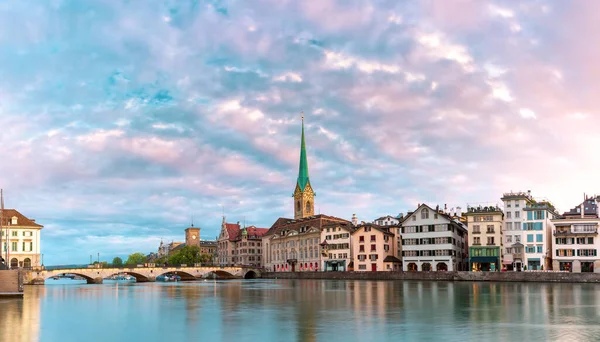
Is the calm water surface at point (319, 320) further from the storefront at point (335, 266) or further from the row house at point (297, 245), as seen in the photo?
the row house at point (297, 245)

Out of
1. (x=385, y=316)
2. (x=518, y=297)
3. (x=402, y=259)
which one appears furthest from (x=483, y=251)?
(x=385, y=316)

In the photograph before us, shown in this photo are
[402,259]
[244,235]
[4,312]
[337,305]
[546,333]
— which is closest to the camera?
[546,333]

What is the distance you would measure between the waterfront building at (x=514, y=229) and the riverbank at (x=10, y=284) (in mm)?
80346

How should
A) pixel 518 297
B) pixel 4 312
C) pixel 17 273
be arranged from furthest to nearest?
pixel 17 273
pixel 518 297
pixel 4 312

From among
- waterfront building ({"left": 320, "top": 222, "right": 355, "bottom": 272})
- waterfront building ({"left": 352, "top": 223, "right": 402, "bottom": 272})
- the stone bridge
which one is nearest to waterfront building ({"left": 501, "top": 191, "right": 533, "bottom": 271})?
waterfront building ({"left": 352, "top": 223, "right": 402, "bottom": 272})

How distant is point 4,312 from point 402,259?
3706 inches

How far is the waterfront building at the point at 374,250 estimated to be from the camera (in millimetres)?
132750

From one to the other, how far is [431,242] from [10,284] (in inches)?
3134

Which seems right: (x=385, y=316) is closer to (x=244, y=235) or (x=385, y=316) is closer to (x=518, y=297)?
(x=518, y=297)

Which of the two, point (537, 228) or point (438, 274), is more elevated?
point (537, 228)

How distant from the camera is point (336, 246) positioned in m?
144

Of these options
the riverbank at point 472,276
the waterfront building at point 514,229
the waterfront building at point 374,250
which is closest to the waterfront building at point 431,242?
the waterfront building at point 374,250

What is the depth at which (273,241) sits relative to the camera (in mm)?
176250

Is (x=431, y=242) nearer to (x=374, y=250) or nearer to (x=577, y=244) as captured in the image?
(x=374, y=250)
